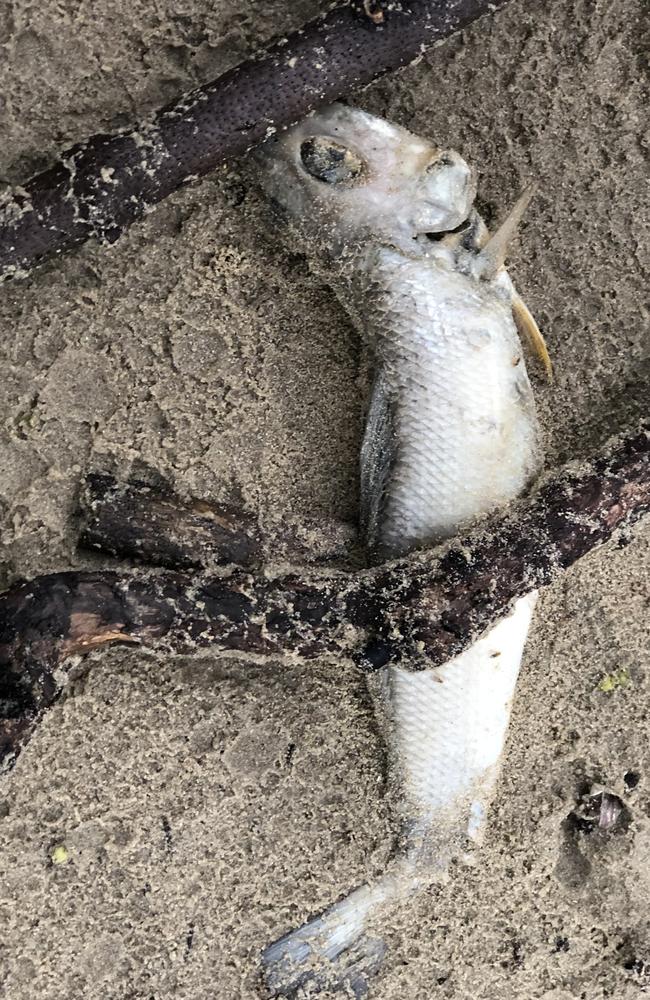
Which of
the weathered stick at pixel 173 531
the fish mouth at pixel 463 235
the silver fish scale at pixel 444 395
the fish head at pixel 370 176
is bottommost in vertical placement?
the weathered stick at pixel 173 531

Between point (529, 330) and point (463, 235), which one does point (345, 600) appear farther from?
point (463, 235)

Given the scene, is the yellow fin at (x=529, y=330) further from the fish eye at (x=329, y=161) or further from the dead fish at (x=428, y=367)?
the fish eye at (x=329, y=161)

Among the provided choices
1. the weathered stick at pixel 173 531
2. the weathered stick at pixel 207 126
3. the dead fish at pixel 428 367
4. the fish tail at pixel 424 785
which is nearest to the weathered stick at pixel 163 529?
the weathered stick at pixel 173 531

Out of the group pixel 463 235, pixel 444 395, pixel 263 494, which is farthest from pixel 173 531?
pixel 463 235

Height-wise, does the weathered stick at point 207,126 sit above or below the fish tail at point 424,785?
above

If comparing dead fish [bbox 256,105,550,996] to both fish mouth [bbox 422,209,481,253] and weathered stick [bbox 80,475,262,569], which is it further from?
weathered stick [bbox 80,475,262,569]

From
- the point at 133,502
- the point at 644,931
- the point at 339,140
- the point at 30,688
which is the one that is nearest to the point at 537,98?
the point at 339,140

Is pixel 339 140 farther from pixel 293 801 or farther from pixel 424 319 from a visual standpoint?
pixel 293 801
